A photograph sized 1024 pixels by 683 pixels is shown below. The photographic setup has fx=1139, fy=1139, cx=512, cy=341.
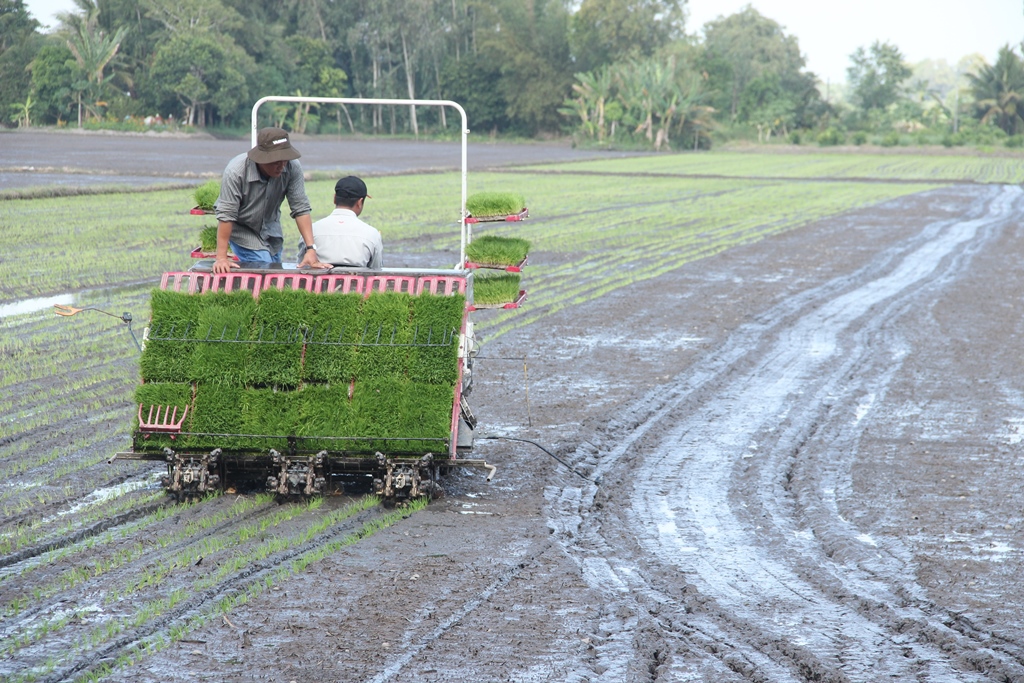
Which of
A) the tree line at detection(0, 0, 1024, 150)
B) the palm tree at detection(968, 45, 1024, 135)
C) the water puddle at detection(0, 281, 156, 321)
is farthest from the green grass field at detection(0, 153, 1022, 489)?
the palm tree at detection(968, 45, 1024, 135)

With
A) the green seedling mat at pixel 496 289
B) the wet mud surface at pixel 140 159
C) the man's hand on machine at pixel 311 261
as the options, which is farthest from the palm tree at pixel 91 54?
the man's hand on machine at pixel 311 261

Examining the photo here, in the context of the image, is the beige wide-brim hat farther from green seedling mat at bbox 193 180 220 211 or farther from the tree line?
the tree line

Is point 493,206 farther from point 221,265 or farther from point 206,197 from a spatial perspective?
point 221,265

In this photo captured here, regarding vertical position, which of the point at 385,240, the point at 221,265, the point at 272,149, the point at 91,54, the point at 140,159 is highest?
the point at 91,54

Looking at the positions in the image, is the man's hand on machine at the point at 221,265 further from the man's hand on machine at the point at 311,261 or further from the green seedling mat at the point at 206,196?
the green seedling mat at the point at 206,196

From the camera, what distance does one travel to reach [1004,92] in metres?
96.2

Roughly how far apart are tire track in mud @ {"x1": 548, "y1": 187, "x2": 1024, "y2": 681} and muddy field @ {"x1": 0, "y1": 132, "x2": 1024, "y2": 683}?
2cm

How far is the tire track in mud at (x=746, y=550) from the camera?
5.11 m

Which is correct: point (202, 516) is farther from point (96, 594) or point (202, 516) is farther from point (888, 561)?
point (888, 561)

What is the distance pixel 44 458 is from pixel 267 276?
2225mm

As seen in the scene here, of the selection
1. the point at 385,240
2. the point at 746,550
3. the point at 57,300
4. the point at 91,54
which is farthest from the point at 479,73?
the point at 746,550

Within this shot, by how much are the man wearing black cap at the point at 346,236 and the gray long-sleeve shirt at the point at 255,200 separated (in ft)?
0.70

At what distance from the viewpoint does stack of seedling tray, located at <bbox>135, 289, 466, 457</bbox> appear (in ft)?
23.1

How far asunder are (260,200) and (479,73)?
10054 cm
